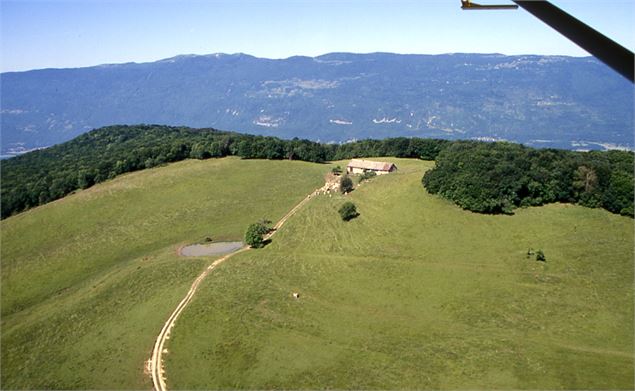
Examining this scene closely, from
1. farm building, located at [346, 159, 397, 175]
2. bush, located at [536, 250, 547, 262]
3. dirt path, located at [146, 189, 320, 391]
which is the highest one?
farm building, located at [346, 159, 397, 175]

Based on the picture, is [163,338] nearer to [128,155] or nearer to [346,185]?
[346,185]

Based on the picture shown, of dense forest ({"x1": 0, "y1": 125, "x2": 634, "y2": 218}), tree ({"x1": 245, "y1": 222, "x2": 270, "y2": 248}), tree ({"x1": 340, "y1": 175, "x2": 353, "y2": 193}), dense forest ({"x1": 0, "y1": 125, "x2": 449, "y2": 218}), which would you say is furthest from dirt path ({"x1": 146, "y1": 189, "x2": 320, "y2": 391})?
dense forest ({"x1": 0, "y1": 125, "x2": 449, "y2": 218})

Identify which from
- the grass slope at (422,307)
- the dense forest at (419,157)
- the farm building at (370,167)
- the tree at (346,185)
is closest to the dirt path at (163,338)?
the grass slope at (422,307)

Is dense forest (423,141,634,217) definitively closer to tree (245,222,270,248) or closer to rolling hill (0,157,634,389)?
rolling hill (0,157,634,389)

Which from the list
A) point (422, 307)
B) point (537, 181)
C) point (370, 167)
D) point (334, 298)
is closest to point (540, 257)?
point (422, 307)

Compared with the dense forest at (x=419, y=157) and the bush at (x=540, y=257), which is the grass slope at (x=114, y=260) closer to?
the dense forest at (x=419, y=157)

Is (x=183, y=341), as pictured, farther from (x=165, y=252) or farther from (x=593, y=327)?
(x=593, y=327)

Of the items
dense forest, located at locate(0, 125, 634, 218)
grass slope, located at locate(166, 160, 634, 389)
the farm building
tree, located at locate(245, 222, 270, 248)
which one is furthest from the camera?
the farm building
